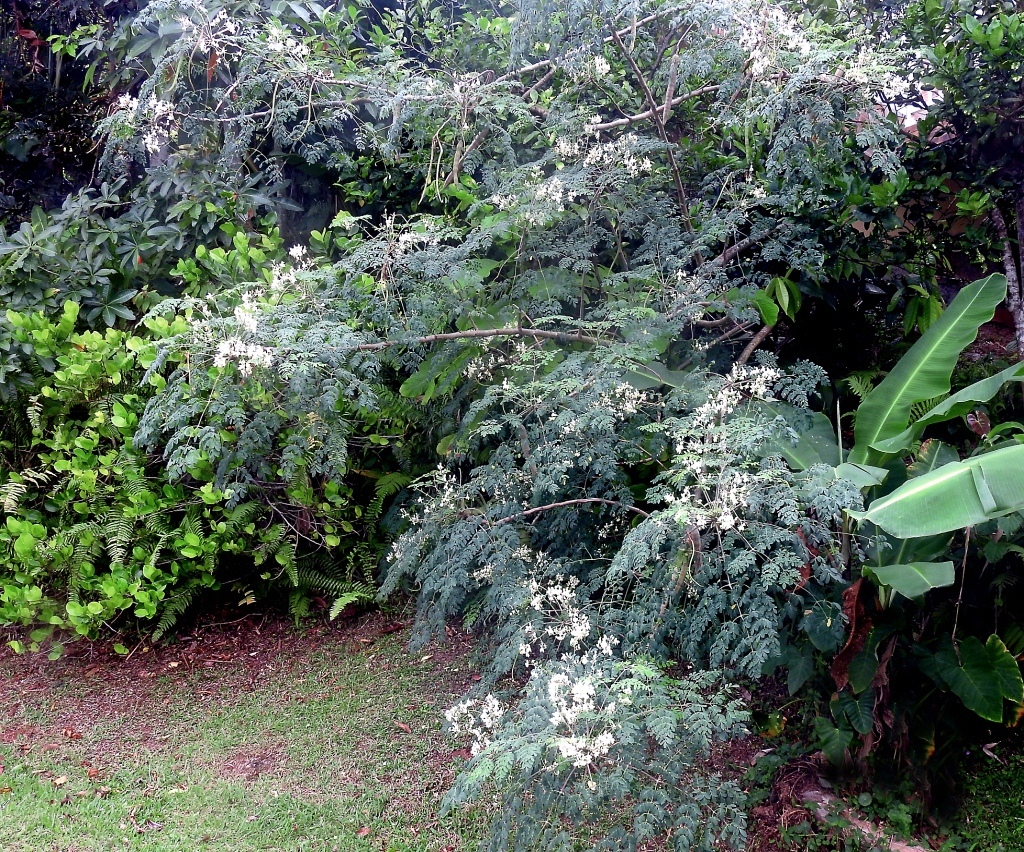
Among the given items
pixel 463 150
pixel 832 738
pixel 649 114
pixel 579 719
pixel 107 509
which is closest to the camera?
pixel 579 719

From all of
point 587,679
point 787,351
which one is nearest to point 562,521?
point 587,679

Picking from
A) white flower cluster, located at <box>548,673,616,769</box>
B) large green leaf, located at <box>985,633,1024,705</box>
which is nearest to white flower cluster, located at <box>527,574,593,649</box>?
white flower cluster, located at <box>548,673,616,769</box>

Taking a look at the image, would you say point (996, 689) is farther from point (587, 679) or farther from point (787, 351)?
point (787, 351)

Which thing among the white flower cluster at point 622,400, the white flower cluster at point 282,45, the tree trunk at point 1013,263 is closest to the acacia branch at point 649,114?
the white flower cluster at point 622,400

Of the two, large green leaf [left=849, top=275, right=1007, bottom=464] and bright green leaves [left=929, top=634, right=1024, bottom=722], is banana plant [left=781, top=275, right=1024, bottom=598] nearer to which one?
large green leaf [left=849, top=275, right=1007, bottom=464]

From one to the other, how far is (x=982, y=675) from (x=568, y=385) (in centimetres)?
191

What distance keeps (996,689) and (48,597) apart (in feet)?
16.0

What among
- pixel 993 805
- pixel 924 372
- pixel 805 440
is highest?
pixel 924 372

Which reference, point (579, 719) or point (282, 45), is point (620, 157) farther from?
point (579, 719)

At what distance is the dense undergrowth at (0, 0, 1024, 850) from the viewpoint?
265 centimetres

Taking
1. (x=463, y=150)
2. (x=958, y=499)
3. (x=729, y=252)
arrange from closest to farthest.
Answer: (x=958, y=499), (x=729, y=252), (x=463, y=150)

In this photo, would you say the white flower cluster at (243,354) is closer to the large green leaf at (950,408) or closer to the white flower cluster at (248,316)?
the white flower cluster at (248,316)

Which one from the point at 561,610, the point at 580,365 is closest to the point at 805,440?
the point at 580,365

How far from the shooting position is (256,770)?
3.73m
